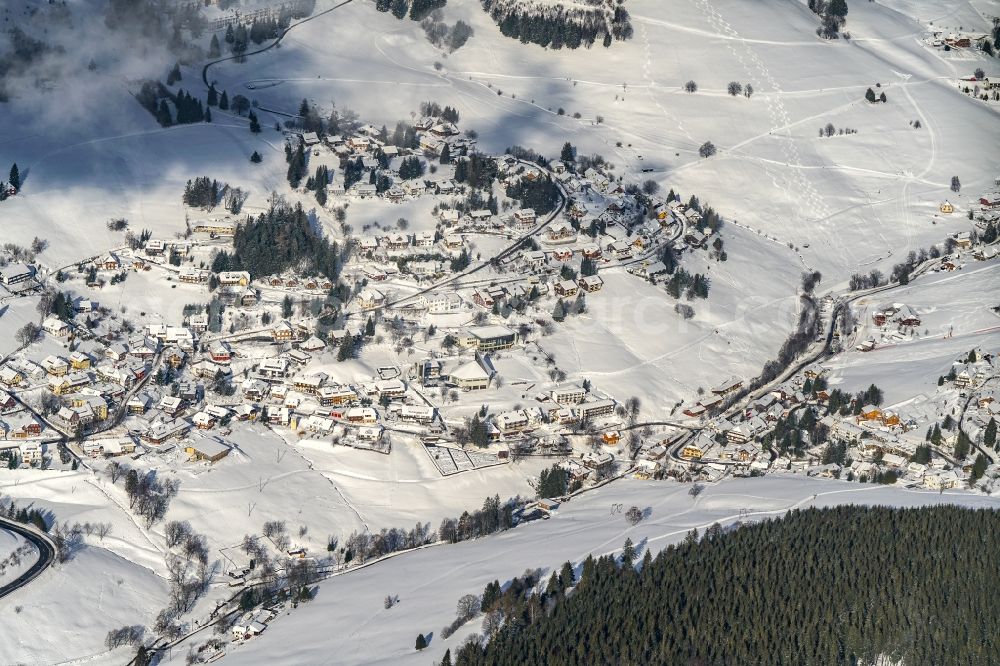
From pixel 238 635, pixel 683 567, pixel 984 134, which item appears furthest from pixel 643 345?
pixel 984 134

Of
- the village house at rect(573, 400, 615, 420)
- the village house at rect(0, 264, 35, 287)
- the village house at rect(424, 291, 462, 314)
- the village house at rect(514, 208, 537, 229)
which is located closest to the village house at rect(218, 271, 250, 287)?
the village house at rect(424, 291, 462, 314)

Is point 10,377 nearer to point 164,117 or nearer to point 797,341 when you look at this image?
point 164,117

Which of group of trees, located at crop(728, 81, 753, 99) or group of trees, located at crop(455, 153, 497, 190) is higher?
group of trees, located at crop(728, 81, 753, 99)

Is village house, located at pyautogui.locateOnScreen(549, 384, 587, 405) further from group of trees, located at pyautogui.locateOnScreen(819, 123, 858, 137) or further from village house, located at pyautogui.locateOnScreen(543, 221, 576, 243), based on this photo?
group of trees, located at pyautogui.locateOnScreen(819, 123, 858, 137)

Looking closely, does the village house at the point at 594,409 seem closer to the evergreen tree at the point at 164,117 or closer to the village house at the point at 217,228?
the village house at the point at 217,228

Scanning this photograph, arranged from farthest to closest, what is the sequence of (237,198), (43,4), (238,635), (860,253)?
(43,4) < (860,253) < (237,198) < (238,635)

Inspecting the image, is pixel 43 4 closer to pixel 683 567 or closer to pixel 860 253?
pixel 860 253
